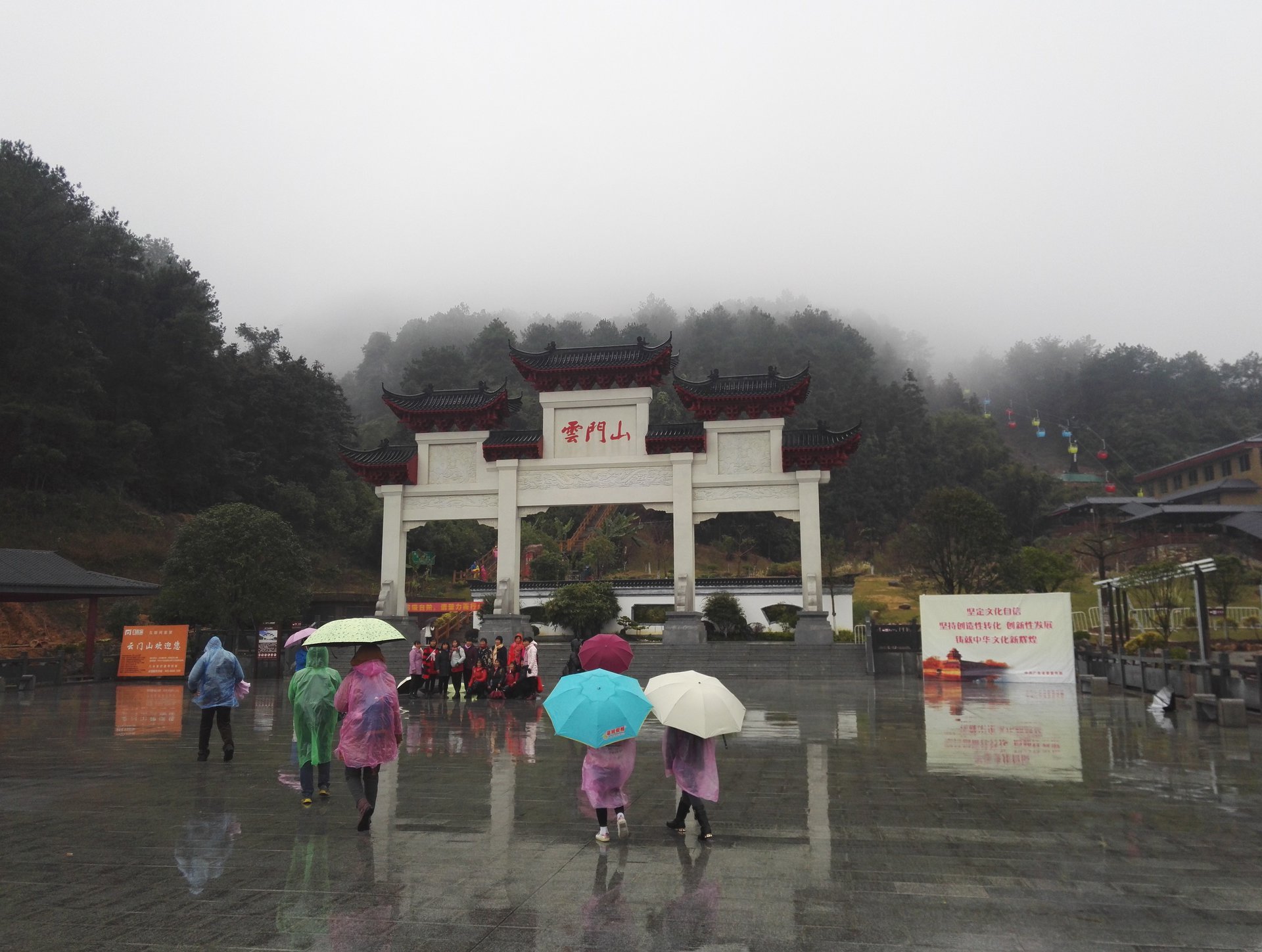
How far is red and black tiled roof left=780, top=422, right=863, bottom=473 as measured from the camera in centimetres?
2841

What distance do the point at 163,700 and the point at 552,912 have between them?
17.0 meters

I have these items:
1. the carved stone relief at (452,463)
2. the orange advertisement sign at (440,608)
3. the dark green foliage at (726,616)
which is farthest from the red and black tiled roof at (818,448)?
the orange advertisement sign at (440,608)

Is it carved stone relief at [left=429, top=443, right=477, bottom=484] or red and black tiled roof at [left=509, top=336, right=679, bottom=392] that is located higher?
red and black tiled roof at [left=509, top=336, right=679, bottom=392]

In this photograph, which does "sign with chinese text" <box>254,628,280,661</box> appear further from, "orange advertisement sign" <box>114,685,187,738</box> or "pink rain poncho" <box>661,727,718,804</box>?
"pink rain poncho" <box>661,727,718,804</box>

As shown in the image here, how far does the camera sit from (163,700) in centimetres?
1872

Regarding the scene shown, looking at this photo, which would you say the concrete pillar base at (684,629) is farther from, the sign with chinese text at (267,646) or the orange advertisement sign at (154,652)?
the orange advertisement sign at (154,652)

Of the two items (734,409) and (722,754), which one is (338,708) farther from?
A: (734,409)

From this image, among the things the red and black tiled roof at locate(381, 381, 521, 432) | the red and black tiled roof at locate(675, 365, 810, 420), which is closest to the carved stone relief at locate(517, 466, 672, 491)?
the red and black tiled roof at locate(675, 365, 810, 420)

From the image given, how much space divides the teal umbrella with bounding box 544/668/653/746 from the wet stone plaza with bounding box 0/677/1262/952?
2.54ft

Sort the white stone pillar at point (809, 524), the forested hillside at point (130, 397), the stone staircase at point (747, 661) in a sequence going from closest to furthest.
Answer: the stone staircase at point (747, 661)
the white stone pillar at point (809, 524)
the forested hillside at point (130, 397)

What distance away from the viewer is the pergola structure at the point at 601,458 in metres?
28.9

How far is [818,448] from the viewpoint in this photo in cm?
2842

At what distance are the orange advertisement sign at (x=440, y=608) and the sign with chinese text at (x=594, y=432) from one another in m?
8.94

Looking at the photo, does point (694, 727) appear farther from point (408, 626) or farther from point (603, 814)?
point (408, 626)
